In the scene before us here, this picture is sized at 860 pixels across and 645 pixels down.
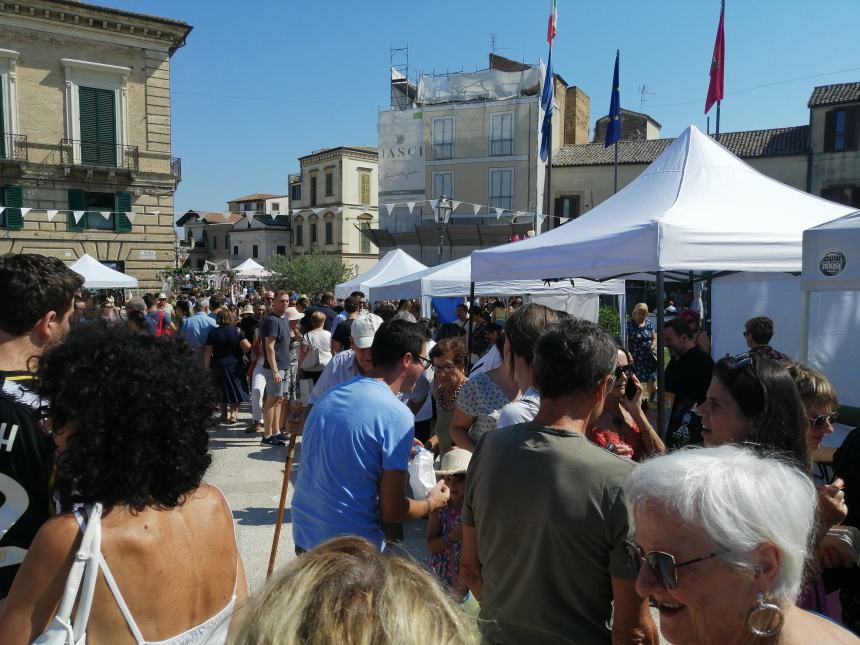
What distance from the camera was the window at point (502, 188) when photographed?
34688 millimetres

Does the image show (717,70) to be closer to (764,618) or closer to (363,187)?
(764,618)

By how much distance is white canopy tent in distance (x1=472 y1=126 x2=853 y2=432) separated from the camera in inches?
170

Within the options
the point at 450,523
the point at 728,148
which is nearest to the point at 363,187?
→ the point at 728,148

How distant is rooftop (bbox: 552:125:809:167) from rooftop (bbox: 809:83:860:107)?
5.45ft

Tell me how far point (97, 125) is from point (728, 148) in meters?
29.8

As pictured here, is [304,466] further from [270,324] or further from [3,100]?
[3,100]

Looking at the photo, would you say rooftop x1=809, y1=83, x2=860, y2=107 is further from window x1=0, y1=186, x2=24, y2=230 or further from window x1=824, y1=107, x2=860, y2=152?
window x1=0, y1=186, x2=24, y2=230

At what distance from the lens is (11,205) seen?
71.5 ft

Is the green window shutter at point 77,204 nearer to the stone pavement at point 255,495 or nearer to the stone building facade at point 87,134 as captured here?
the stone building facade at point 87,134

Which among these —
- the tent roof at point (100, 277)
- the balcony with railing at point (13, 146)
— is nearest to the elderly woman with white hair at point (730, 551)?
the tent roof at point (100, 277)

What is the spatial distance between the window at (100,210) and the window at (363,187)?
1141 inches

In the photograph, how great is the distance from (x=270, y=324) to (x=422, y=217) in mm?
29304

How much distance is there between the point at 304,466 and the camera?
8.42ft

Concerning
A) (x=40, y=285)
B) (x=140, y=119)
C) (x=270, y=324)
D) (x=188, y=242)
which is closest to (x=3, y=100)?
(x=140, y=119)
